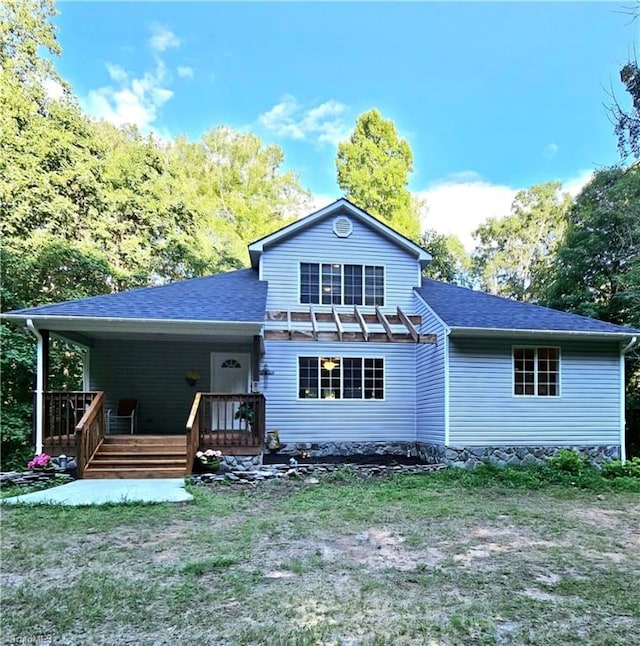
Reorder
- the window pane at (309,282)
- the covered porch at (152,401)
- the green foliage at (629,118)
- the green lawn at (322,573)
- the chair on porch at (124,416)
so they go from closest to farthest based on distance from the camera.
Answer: the green lawn at (322,573), the green foliage at (629,118), the covered porch at (152,401), the chair on porch at (124,416), the window pane at (309,282)

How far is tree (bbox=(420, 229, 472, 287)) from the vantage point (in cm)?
2081

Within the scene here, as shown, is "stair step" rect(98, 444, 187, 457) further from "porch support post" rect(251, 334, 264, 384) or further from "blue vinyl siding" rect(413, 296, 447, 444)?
"blue vinyl siding" rect(413, 296, 447, 444)

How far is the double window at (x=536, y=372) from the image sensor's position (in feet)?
34.3

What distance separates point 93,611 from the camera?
3227mm

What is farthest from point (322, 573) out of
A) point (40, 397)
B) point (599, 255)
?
point (599, 255)

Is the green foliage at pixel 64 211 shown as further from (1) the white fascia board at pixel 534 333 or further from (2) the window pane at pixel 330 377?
(1) the white fascia board at pixel 534 333

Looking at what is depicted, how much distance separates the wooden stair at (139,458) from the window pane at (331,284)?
4825 mm

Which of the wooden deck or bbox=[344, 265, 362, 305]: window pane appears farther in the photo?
bbox=[344, 265, 362, 305]: window pane

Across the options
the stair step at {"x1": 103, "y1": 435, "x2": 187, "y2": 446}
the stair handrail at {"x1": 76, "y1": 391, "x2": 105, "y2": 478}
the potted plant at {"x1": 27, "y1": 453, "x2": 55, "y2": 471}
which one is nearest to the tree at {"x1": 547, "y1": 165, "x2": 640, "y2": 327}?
the stair step at {"x1": 103, "y1": 435, "x2": 187, "y2": 446}

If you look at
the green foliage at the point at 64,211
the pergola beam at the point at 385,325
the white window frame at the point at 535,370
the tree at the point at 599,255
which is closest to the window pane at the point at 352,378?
the pergola beam at the point at 385,325

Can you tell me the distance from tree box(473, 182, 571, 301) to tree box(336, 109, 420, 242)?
778cm

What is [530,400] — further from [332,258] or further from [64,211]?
[64,211]

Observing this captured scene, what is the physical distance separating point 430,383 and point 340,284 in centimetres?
329

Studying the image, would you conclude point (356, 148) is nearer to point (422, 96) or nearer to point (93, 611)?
point (422, 96)
